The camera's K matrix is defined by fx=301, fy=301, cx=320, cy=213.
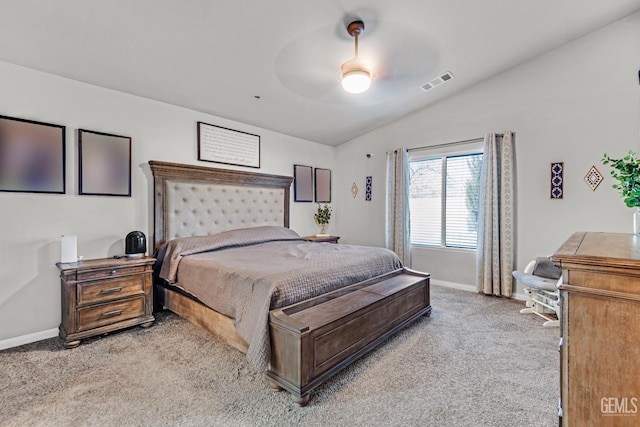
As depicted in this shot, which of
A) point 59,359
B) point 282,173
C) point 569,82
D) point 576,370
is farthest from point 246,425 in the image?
point 569,82

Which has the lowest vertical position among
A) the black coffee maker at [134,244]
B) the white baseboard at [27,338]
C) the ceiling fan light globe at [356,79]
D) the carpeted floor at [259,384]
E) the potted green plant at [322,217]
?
the carpeted floor at [259,384]

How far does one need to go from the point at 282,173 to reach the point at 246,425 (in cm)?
377

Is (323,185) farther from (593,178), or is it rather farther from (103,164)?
(593,178)

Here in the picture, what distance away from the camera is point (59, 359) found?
7.83ft

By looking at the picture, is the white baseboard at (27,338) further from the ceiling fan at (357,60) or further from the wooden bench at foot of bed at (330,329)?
the ceiling fan at (357,60)

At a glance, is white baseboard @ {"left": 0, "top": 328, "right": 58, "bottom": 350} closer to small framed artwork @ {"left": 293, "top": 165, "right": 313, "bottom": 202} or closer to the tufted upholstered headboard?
the tufted upholstered headboard

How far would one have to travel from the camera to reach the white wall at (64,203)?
8.57 feet

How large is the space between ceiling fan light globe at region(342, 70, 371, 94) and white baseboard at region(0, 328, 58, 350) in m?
3.58

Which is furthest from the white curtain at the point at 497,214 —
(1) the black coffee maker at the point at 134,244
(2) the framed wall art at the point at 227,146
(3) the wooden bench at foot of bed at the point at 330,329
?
(1) the black coffee maker at the point at 134,244

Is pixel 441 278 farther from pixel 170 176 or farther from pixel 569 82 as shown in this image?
pixel 170 176

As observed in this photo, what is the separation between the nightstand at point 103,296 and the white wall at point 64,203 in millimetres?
223

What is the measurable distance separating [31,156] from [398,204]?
4464 millimetres

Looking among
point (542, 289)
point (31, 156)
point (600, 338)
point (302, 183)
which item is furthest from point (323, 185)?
point (600, 338)

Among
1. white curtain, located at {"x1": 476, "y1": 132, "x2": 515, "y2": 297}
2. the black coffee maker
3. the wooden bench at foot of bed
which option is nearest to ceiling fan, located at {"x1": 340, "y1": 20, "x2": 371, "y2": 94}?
the wooden bench at foot of bed
